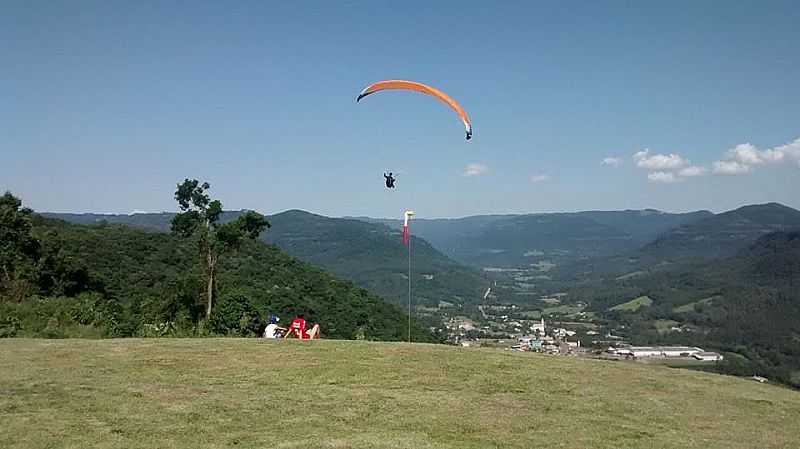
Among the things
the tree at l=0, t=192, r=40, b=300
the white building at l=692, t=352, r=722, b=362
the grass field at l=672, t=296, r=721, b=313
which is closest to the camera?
the tree at l=0, t=192, r=40, b=300

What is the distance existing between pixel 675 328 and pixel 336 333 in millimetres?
77362

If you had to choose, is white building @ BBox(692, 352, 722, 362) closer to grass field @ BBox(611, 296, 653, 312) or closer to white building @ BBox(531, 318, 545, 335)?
white building @ BBox(531, 318, 545, 335)

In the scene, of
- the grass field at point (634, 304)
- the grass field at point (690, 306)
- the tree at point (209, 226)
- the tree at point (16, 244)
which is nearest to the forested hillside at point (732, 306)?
the grass field at point (690, 306)

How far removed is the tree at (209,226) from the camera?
97.3ft

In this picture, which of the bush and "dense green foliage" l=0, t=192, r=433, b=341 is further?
the bush

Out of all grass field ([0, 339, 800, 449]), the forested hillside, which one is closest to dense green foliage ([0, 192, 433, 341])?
grass field ([0, 339, 800, 449])

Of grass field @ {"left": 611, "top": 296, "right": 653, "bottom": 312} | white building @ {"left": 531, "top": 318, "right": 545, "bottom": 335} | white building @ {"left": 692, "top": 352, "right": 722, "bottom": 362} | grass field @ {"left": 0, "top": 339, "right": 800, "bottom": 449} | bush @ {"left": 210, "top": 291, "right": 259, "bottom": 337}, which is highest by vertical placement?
grass field @ {"left": 0, "top": 339, "right": 800, "bottom": 449}

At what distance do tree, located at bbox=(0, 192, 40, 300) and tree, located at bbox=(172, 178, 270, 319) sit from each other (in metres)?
6.38

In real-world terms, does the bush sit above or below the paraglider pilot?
below

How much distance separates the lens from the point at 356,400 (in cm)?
854

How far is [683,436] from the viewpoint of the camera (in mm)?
7551

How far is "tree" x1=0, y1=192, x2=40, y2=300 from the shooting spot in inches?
1083

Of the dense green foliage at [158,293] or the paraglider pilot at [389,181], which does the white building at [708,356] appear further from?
the paraglider pilot at [389,181]

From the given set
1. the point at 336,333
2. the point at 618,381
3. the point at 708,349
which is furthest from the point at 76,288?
the point at 708,349
